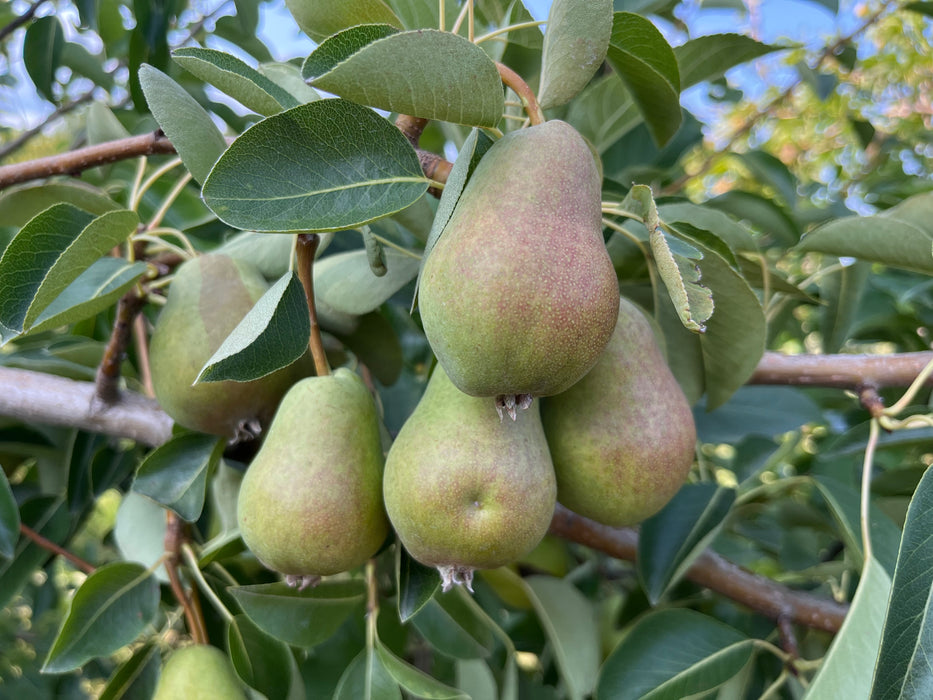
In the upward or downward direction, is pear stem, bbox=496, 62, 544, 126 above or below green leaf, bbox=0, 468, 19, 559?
above

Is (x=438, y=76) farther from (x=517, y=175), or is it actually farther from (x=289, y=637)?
(x=289, y=637)

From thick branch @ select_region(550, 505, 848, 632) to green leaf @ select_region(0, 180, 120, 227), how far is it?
70cm

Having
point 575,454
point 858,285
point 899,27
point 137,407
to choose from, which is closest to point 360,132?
point 575,454

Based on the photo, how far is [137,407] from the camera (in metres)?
1.00

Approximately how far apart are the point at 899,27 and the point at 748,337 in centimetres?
256

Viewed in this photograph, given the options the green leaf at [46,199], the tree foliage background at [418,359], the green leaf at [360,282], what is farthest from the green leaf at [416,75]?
the green leaf at [46,199]

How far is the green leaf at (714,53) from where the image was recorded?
939mm

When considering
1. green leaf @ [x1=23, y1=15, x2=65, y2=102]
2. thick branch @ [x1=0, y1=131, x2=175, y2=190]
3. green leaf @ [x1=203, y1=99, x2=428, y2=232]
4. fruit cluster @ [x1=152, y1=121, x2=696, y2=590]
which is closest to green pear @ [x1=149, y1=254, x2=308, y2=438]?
fruit cluster @ [x1=152, y1=121, x2=696, y2=590]

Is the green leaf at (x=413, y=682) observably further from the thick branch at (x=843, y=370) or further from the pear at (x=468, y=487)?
the thick branch at (x=843, y=370)

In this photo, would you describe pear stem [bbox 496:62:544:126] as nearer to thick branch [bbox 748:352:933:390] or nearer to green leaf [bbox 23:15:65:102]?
thick branch [bbox 748:352:933:390]

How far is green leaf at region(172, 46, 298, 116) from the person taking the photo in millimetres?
588

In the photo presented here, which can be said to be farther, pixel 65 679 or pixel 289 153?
pixel 65 679

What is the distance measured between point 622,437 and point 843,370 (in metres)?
0.45

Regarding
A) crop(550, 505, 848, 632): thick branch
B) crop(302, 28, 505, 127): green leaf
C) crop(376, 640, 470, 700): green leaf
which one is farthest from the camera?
crop(550, 505, 848, 632): thick branch
